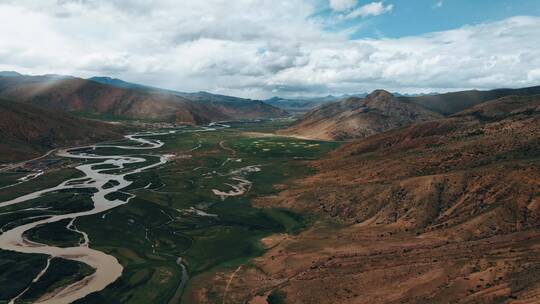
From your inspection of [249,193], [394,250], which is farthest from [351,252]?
[249,193]

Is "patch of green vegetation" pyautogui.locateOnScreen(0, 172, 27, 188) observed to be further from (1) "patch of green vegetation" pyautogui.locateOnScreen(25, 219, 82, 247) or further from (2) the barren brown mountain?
(2) the barren brown mountain

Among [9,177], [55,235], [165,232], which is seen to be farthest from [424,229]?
[9,177]

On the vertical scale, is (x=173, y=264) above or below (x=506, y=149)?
below

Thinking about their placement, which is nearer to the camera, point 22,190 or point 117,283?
point 117,283

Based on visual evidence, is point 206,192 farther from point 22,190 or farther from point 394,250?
point 394,250

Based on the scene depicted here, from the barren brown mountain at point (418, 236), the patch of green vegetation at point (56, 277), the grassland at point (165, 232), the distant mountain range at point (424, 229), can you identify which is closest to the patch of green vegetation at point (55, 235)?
the grassland at point (165, 232)

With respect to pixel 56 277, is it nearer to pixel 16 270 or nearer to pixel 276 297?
pixel 16 270

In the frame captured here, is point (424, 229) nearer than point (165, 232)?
Yes

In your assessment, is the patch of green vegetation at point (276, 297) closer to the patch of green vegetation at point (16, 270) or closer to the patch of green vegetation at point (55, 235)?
the patch of green vegetation at point (16, 270)
